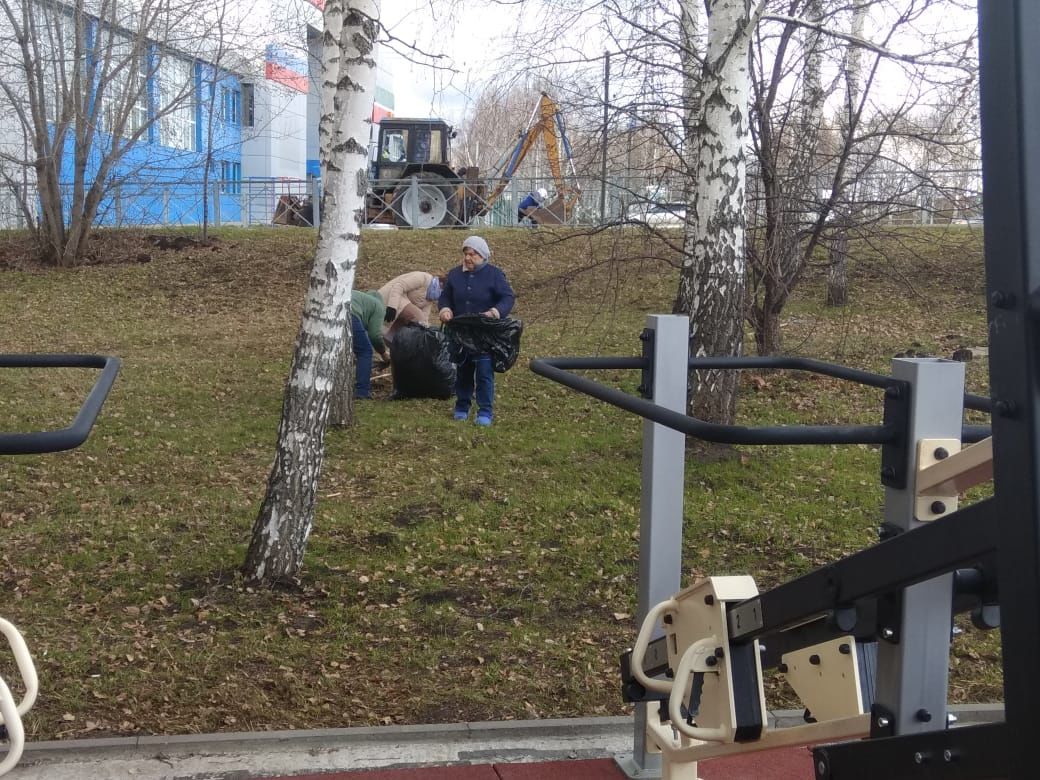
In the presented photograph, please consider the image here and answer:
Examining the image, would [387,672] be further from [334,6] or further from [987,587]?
[334,6]

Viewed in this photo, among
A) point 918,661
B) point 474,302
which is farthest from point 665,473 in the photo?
point 474,302

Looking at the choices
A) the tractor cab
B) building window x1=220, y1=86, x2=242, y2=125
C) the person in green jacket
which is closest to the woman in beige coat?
the person in green jacket

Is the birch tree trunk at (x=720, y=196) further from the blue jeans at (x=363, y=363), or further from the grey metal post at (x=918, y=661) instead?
the grey metal post at (x=918, y=661)

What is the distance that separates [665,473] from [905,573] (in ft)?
4.43

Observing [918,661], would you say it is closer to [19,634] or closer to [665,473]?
[665,473]

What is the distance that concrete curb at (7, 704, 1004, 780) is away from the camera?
11.2ft

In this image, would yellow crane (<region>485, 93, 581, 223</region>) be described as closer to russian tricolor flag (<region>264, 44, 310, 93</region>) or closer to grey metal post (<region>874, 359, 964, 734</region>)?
russian tricolor flag (<region>264, 44, 310, 93</region>)

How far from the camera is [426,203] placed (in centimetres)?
2358

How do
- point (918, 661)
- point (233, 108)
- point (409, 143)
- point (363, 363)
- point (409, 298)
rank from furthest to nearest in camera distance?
point (233, 108) → point (409, 143) → point (409, 298) → point (363, 363) → point (918, 661)

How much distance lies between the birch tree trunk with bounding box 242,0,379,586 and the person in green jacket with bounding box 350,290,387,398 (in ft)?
15.1

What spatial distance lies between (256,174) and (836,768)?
38756 mm

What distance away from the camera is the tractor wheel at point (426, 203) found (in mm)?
23047

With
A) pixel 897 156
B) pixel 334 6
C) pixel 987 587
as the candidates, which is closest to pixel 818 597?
pixel 987 587

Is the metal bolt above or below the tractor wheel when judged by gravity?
below
